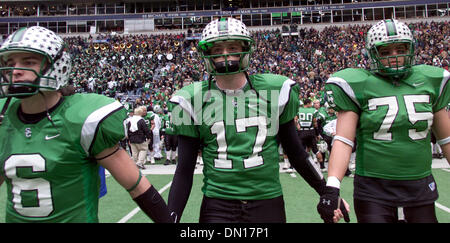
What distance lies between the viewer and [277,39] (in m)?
32.1

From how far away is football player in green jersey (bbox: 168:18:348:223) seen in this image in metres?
2.21

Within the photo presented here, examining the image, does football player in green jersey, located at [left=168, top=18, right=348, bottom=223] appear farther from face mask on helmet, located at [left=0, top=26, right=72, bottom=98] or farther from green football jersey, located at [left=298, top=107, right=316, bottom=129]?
green football jersey, located at [left=298, top=107, right=316, bottom=129]

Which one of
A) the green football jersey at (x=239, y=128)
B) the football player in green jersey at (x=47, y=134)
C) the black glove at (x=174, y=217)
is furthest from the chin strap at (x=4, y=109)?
the black glove at (x=174, y=217)

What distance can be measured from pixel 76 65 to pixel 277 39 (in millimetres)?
17718

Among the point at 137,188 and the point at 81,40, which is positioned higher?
the point at 81,40

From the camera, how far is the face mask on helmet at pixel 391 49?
2.51 metres

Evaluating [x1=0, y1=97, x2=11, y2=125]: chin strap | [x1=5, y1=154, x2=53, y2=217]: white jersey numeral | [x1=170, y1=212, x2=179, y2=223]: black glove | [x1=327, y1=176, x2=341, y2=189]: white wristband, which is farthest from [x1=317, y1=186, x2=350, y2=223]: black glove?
[x1=0, y1=97, x2=11, y2=125]: chin strap

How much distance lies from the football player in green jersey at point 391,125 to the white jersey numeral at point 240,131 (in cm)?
52

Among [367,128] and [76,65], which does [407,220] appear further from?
[76,65]

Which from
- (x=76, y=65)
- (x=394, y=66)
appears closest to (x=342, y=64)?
(x=76, y=65)

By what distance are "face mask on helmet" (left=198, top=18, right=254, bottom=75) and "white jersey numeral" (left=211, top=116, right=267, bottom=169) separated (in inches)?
12.9

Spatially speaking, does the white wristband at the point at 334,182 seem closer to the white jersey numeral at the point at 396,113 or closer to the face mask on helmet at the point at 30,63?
the white jersey numeral at the point at 396,113

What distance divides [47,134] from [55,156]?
0.40 ft

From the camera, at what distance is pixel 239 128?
2.24 metres
